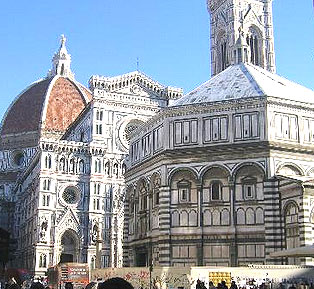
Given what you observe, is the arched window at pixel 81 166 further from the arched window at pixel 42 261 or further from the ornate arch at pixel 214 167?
the ornate arch at pixel 214 167

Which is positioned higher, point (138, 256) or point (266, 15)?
point (266, 15)

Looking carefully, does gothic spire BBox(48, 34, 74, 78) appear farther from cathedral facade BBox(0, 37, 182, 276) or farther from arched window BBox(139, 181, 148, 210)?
arched window BBox(139, 181, 148, 210)

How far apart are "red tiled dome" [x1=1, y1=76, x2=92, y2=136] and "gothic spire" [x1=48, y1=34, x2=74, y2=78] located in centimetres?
456

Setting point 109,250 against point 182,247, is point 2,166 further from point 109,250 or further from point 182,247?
point 182,247

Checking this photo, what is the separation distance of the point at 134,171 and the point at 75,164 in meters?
25.0

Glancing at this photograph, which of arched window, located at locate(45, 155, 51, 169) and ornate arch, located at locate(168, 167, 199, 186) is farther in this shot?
arched window, located at locate(45, 155, 51, 169)

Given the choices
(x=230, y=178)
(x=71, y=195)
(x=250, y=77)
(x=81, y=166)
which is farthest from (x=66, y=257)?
(x=250, y=77)

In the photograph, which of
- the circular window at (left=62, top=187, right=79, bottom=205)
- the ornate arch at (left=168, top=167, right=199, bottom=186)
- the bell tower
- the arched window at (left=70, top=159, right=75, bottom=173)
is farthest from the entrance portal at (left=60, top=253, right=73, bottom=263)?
the bell tower

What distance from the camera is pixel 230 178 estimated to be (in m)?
30.9

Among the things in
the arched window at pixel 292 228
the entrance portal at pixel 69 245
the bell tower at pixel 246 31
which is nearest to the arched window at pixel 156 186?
the arched window at pixel 292 228

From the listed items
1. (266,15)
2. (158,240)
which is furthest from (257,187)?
(266,15)

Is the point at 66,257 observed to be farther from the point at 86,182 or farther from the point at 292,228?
the point at 292,228

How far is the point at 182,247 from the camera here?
102 ft

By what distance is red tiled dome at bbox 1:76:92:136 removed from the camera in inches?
3546
